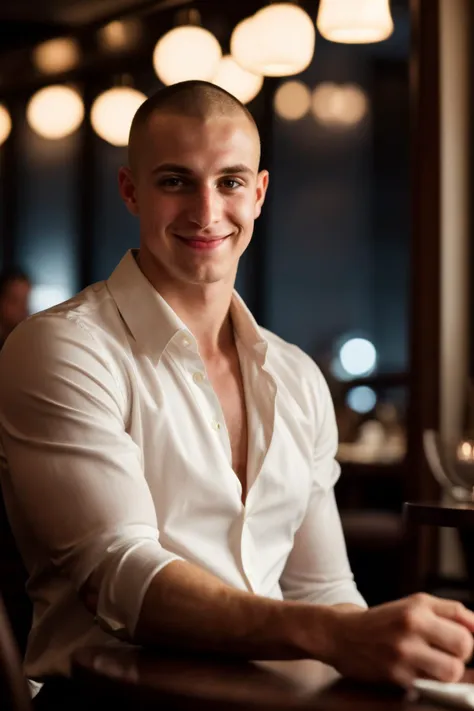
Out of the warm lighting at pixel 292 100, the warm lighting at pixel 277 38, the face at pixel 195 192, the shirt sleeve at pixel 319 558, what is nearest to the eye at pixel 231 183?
the face at pixel 195 192

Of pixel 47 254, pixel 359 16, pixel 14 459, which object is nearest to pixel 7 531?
pixel 14 459

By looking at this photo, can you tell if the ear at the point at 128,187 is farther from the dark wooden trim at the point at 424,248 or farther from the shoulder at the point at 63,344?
the dark wooden trim at the point at 424,248

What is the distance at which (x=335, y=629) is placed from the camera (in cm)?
116

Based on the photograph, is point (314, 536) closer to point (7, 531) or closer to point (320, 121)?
point (7, 531)

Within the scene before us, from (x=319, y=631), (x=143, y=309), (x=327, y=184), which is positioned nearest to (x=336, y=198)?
(x=327, y=184)

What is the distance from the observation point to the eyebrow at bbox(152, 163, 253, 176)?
1.75m

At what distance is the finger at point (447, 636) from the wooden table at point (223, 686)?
0.05 meters

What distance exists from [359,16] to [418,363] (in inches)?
62.5

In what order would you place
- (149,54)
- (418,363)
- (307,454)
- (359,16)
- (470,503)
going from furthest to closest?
(149,54)
(418,363)
(359,16)
(470,503)
(307,454)

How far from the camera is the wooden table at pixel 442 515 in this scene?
195cm

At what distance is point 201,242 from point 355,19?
2.68 m

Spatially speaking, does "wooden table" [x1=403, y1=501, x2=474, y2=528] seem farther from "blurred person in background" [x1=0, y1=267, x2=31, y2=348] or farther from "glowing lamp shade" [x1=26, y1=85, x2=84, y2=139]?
"glowing lamp shade" [x1=26, y1=85, x2=84, y2=139]

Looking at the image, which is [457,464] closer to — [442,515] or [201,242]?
[442,515]

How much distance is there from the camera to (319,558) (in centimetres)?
189
